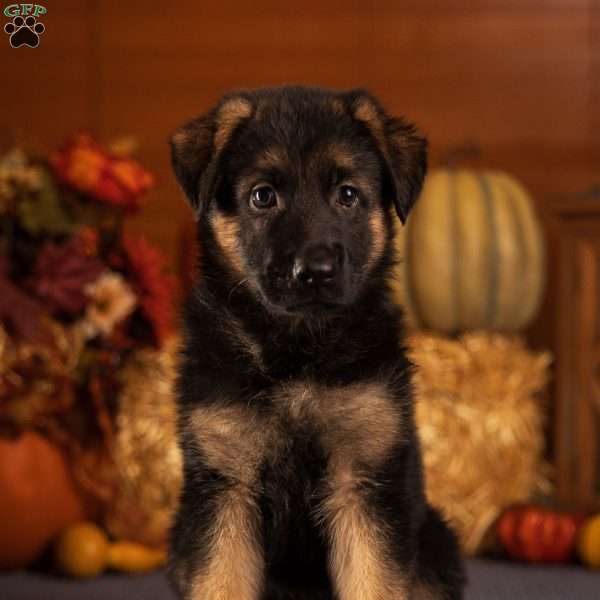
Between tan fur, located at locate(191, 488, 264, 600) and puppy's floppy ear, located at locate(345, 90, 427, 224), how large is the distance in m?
0.80

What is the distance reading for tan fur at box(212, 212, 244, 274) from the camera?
275 cm

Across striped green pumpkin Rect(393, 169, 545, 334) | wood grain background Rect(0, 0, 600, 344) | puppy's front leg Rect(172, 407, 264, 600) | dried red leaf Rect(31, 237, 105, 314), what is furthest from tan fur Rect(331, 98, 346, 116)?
wood grain background Rect(0, 0, 600, 344)

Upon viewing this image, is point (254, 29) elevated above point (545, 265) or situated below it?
above

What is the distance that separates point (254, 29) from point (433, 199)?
154 centimetres

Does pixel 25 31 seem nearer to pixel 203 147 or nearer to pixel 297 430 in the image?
pixel 203 147

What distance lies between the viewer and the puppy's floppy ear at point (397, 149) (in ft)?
9.13

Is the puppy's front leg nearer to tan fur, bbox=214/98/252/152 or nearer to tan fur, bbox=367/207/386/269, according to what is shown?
tan fur, bbox=367/207/386/269

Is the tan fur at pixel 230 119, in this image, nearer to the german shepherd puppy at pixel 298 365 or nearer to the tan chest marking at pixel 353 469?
the german shepherd puppy at pixel 298 365

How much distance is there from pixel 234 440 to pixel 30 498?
6.25ft

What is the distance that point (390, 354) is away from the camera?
2.79 metres

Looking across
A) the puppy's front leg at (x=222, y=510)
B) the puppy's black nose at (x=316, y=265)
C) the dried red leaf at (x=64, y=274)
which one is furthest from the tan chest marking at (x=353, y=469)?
the dried red leaf at (x=64, y=274)

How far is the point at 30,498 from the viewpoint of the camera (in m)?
4.26

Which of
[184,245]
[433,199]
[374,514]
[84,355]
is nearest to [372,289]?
[374,514]

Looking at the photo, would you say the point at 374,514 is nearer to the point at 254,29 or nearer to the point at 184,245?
the point at 184,245
